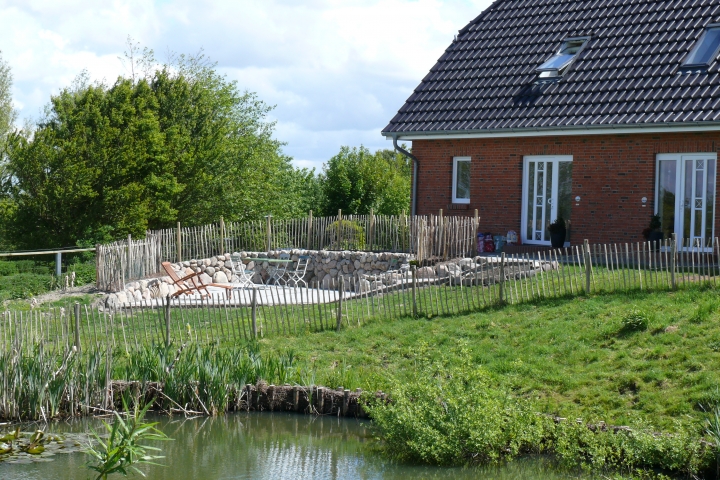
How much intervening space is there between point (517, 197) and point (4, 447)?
47.2 feet

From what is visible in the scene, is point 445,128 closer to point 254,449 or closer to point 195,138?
point 195,138

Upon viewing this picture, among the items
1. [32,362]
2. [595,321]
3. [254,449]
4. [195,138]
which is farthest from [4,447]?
[195,138]

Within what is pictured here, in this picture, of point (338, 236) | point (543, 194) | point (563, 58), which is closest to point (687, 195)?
point (543, 194)

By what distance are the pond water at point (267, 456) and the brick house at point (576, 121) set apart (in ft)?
35.1

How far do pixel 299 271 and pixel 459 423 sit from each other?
1352 centimetres

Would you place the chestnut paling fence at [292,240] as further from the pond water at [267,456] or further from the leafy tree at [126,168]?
the pond water at [267,456]

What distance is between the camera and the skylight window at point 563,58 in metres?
21.8

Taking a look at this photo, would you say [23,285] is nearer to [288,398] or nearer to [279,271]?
[279,271]

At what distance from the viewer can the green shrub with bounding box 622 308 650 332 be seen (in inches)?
512

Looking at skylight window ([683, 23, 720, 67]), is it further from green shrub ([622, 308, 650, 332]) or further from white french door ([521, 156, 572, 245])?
green shrub ([622, 308, 650, 332])

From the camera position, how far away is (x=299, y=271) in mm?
23094

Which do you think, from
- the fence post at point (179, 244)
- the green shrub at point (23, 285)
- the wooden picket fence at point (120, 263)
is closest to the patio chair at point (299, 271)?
the fence post at point (179, 244)

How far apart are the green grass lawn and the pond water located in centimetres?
93

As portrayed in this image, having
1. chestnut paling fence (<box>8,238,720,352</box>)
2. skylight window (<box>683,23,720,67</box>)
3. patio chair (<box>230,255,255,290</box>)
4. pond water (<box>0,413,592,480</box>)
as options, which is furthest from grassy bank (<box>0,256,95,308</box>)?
skylight window (<box>683,23,720,67</box>)
